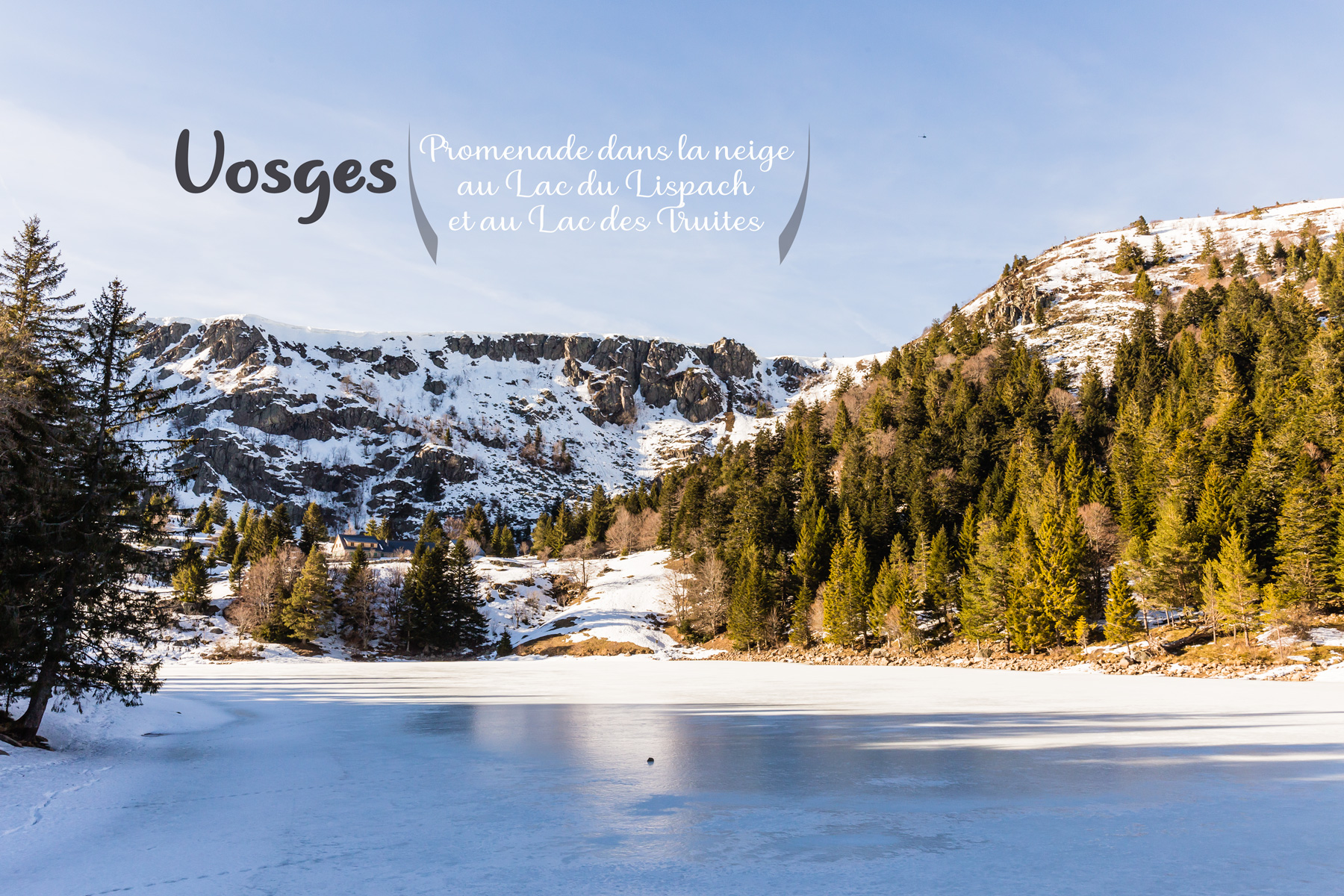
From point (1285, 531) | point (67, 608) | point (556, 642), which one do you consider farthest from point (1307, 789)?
→ point (556, 642)

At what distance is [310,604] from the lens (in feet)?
261

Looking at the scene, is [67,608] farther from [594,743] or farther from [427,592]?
[427,592]

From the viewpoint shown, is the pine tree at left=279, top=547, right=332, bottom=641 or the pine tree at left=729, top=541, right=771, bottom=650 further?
the pine tree at left=279, top=547, right=332, bottom=641

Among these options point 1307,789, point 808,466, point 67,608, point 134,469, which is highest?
point 808,466

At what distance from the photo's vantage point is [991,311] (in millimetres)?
157875

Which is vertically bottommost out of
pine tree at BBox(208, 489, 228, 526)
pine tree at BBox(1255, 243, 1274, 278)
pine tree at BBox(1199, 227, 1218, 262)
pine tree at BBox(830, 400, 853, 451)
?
pine tree at BBox(208, 489, 228, 526)

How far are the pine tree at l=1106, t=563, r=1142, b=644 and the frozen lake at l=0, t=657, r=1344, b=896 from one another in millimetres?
28327

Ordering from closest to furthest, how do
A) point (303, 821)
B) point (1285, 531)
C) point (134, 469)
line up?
point (303, 821) → point (134, 469) → point (1285, 531)

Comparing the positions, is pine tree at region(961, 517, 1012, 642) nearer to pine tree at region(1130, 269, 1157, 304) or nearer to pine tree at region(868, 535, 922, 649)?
pine tree at region(868, 535, 922, 649)

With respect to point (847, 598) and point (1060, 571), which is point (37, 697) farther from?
point (847, 598)

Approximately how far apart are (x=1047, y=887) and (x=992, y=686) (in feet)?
98.6

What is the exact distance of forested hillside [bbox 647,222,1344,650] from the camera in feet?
166

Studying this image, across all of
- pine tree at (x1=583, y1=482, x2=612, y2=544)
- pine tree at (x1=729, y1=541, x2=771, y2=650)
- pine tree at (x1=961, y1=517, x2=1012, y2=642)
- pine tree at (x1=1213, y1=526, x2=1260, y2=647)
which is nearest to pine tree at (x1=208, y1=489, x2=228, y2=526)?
pine tree at (x1=583, y1=482, x2=612, y2=544)

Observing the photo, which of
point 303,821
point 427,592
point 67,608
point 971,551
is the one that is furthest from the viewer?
point 427,592
